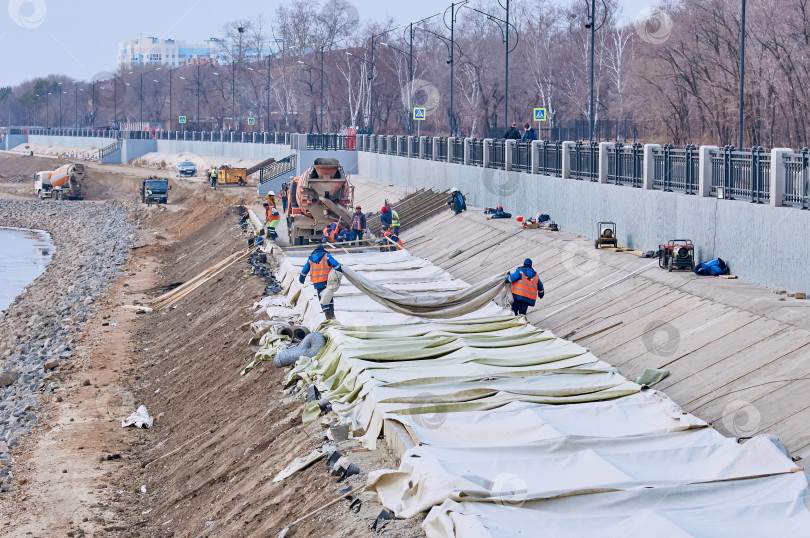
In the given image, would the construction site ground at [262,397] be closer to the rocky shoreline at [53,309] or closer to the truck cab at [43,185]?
the rocky shoreline at [53,309]

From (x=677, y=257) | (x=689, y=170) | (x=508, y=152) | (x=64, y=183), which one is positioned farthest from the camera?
(x=64, y=183)

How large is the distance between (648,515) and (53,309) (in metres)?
27.2

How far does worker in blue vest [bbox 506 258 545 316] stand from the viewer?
56.3ft

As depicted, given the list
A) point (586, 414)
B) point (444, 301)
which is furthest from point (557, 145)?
point (586, 414)

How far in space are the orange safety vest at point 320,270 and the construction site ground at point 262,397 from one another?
1.93 meters

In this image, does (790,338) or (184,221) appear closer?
(790,338)

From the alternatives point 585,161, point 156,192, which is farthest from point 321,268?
point 156,192

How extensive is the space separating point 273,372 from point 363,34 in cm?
8425

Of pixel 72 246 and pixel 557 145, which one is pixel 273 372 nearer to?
pixel 557 145

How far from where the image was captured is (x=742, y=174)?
17906 millimetres

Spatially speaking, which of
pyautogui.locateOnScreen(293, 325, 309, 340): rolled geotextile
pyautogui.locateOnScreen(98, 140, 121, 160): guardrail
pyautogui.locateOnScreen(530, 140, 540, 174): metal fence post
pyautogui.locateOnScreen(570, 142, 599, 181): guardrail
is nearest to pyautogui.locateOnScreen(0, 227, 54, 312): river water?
pyautogui.locateOnScreen(530, 140, 540, 174): metal fence post

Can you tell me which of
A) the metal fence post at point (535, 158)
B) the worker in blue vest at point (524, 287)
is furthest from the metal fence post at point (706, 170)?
the metal fence post at point (535, 158)

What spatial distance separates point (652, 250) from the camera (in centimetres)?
2069

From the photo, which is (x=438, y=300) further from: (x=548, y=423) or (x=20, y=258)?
(x=20, y=258)
